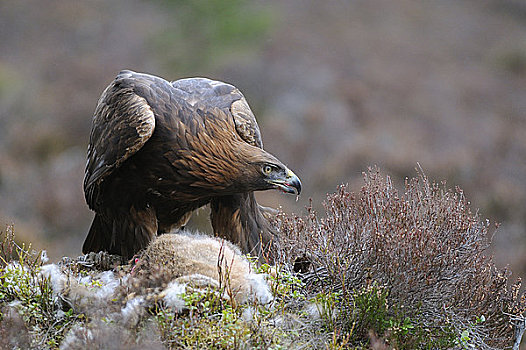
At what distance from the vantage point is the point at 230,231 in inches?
192

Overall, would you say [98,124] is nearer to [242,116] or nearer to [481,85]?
[242,116]

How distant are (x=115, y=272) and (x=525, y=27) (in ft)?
64.3

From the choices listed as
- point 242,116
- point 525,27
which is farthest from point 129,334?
point 525,27

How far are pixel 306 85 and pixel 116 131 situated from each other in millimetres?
11773

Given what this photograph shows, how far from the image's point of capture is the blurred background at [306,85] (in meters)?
12.0

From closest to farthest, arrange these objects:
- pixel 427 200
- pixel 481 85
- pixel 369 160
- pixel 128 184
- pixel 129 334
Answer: pixel 129 334, pixel 427 200, pixel 128 184, pixel 369 160, pixel 481 85

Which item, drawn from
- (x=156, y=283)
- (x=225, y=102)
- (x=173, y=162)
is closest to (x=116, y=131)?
(x=173, y=162)

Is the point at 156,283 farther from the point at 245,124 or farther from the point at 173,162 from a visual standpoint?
the point at 245,124

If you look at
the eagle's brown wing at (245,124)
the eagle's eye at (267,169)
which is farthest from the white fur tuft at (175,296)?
the eagle's brown wing at (245,124)

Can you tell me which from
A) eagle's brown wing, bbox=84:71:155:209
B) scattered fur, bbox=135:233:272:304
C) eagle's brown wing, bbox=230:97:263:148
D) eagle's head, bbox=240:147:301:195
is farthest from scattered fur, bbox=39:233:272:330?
eagle's brown wing, bbox=230:97:263:148

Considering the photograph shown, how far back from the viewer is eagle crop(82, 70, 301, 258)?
427cm

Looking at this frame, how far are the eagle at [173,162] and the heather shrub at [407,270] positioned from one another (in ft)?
2.14

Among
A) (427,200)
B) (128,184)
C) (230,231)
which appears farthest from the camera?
(230,231)

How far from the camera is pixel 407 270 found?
3.30 m
